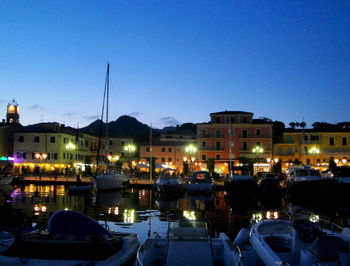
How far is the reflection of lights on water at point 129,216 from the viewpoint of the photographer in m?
20.5

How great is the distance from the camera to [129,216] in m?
22.1

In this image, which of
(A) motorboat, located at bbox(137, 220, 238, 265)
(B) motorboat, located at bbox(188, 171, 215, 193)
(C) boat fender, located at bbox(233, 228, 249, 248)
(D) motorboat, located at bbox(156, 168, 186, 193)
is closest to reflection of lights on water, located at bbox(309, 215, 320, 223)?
Answer: (C) boat fender, located at bbox(233, 228, 249, 248)

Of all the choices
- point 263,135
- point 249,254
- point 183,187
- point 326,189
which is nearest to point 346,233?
point 249,254

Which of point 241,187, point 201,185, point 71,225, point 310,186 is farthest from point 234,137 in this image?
point 71,225

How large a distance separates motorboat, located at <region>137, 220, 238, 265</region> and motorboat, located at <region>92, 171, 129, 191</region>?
30.0m

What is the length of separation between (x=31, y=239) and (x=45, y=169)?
214 feet

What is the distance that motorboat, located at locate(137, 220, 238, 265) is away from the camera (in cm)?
808

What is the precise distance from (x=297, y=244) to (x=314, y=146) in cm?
6106

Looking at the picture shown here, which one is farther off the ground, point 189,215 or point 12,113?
point 12,113

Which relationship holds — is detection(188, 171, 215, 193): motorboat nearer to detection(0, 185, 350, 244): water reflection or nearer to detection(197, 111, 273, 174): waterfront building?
detection(0, 185, 350, 244): water reflection

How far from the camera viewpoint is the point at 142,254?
28.4ft

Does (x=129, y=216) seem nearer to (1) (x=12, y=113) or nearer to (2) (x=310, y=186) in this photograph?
(2) (x=310, y=186)

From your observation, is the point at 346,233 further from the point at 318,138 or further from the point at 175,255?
the point at 318,138

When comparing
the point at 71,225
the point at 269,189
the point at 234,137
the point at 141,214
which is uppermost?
the point at 234,137
